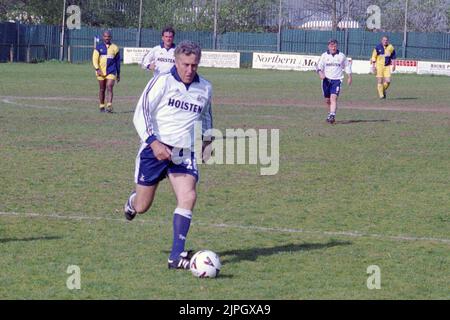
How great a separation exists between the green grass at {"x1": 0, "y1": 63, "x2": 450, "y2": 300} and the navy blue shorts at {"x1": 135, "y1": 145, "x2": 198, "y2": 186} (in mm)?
750

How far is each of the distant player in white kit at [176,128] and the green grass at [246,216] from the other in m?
0.58

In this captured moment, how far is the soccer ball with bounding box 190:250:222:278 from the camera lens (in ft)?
26.2

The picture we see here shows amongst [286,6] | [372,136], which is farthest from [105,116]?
[286,6]

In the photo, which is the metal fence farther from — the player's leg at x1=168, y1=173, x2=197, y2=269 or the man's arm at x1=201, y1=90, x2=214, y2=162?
the player's leg at x1=168, y1=173, x2=197, y2=269

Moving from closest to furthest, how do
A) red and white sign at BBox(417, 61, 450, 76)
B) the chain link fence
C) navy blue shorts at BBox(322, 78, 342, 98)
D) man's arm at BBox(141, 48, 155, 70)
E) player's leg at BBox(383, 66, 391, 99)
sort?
man's arm at BBox(141, 48, 155, 70) < navy blue shorts at BBox(322, 78, 342, 98) < player's leg at BBox(383, 66, 391, 99) < red and white sign at BBox(417, 61, 450, 76) < the chain link fence

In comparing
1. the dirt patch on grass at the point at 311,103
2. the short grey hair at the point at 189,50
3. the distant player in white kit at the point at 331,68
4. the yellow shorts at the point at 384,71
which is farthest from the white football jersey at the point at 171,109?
the yellow shorts at the point at 384,71

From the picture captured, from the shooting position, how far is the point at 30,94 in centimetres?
3042

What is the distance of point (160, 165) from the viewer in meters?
8.62

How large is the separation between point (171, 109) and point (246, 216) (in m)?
2.86

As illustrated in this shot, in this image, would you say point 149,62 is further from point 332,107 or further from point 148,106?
point 148,106

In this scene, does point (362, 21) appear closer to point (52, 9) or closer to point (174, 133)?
point (52, 9)

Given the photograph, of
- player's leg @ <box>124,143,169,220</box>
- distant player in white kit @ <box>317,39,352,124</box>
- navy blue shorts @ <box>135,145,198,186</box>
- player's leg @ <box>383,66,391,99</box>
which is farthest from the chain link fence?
navy blue shorts @ <box>135,145,198,186</box>

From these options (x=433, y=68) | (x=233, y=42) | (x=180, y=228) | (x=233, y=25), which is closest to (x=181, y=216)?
(x=180, y=228)

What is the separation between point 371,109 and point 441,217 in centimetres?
1726
